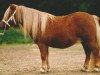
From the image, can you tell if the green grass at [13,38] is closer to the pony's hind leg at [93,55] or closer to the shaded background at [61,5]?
the shaded background at [61,5]

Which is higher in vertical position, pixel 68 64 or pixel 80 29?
pixel 80 29

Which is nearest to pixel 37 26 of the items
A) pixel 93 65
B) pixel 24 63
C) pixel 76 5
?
pixel 93 65

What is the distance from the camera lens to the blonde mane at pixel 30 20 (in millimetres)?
9773

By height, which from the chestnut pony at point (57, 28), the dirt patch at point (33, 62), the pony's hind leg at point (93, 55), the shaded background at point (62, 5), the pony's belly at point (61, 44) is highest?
the shaded background at point (62, 5)

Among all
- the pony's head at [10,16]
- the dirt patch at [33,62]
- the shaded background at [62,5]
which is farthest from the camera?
the shaded background at [62,5]

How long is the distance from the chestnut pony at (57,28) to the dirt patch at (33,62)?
1.80ft

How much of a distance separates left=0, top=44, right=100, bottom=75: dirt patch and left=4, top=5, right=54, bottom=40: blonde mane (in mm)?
1022

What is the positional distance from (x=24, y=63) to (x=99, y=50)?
313 cm

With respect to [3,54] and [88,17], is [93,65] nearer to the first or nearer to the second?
[88,17]

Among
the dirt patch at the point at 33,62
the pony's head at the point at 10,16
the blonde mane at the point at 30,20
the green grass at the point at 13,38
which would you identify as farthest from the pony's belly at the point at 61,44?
the green grass at the point at 13,38

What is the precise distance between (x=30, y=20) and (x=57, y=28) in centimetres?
65

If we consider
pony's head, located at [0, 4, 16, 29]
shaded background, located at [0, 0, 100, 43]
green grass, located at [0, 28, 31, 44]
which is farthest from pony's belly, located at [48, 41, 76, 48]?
shaded background, located at [0, 0, 100, 43]

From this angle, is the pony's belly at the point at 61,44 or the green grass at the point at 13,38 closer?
the pony's belly at the point at 61,44

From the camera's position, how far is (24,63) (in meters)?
12.2
